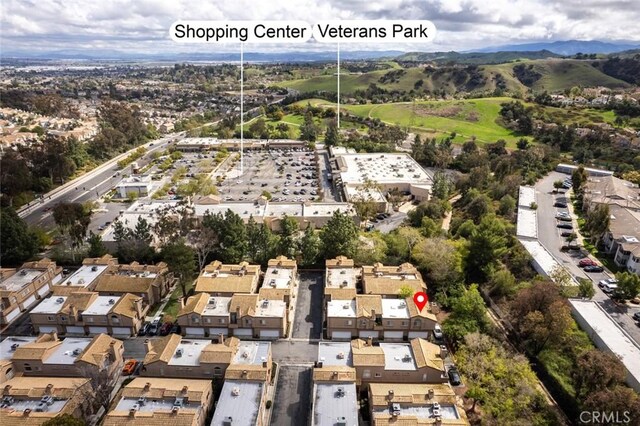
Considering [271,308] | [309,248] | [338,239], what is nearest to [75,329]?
[271,308]

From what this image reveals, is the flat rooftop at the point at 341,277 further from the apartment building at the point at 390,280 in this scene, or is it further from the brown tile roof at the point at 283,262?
the brown tile roof at the point at 283,262

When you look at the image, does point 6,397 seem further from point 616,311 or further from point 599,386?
point 616,311

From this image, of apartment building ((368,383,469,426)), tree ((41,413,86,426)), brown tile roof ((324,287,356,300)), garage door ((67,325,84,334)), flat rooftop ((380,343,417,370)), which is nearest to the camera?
tree ((41,413,86,426))

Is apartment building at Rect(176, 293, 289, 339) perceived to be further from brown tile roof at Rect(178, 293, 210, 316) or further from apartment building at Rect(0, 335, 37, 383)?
apartment building at Rect(0, 335, 37, 383)

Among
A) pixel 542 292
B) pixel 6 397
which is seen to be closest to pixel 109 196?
pixel 6 397

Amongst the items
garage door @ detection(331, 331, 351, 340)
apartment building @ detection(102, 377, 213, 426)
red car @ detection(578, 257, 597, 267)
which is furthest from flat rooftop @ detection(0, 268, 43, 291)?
red car @ detection(578, 257, 597, 267)

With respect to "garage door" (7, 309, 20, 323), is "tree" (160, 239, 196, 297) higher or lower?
higher

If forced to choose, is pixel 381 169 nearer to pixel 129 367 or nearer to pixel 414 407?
pixel 129 367
